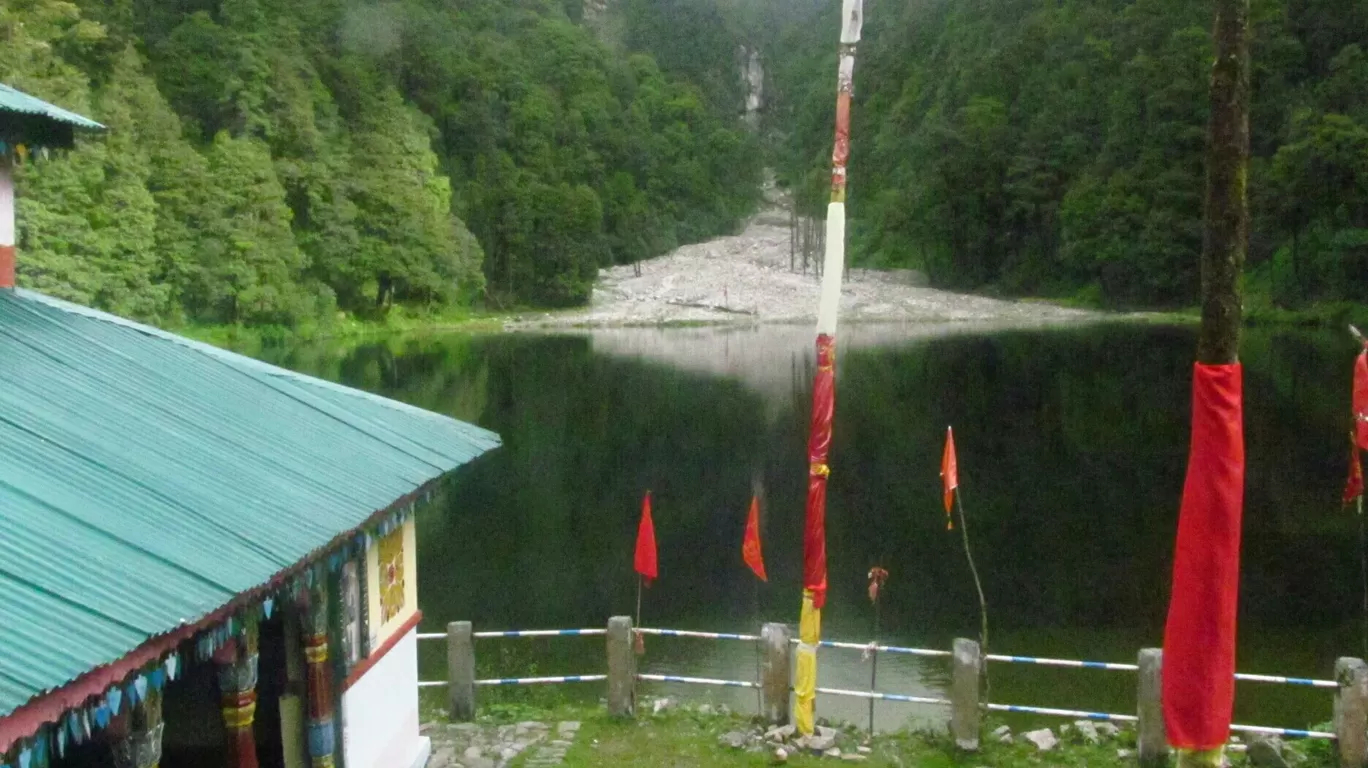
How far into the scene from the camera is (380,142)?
208 ft

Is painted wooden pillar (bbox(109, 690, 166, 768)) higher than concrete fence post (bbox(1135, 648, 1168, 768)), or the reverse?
painted wooden pillar (bbox(109, 690, 166, 768))

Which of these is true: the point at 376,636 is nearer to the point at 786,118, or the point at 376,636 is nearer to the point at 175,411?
the point at 175,411

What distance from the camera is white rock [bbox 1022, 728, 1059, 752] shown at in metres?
9.75

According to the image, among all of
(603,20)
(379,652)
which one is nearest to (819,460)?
(379,652)

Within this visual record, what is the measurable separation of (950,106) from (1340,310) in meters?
39.8

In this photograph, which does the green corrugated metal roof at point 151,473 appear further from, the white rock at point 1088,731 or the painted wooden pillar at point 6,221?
the white rock at point 1088,731

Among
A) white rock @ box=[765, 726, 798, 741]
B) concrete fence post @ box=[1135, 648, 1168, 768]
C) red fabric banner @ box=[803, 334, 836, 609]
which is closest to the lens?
red fabric banner @ box=[803, 334, 836, 609]

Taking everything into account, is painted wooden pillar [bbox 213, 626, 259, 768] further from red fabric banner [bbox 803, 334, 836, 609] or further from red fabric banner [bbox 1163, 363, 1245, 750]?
red fabric banner [bbox 1163, 363, 1245, 750]

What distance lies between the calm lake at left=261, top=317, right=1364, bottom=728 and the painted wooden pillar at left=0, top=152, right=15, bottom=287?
7771 millimetres

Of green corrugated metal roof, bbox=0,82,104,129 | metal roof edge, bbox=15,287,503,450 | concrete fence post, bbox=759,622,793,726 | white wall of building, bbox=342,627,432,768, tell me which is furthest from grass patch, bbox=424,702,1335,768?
green corrugated metal roof, bbox=0,82,104,129

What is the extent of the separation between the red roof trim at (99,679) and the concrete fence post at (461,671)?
5448mm

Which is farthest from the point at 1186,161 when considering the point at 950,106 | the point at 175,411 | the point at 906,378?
the point at 175,411

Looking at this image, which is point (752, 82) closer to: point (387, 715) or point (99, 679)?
point (387, 715)

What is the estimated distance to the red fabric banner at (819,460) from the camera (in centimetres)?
888
